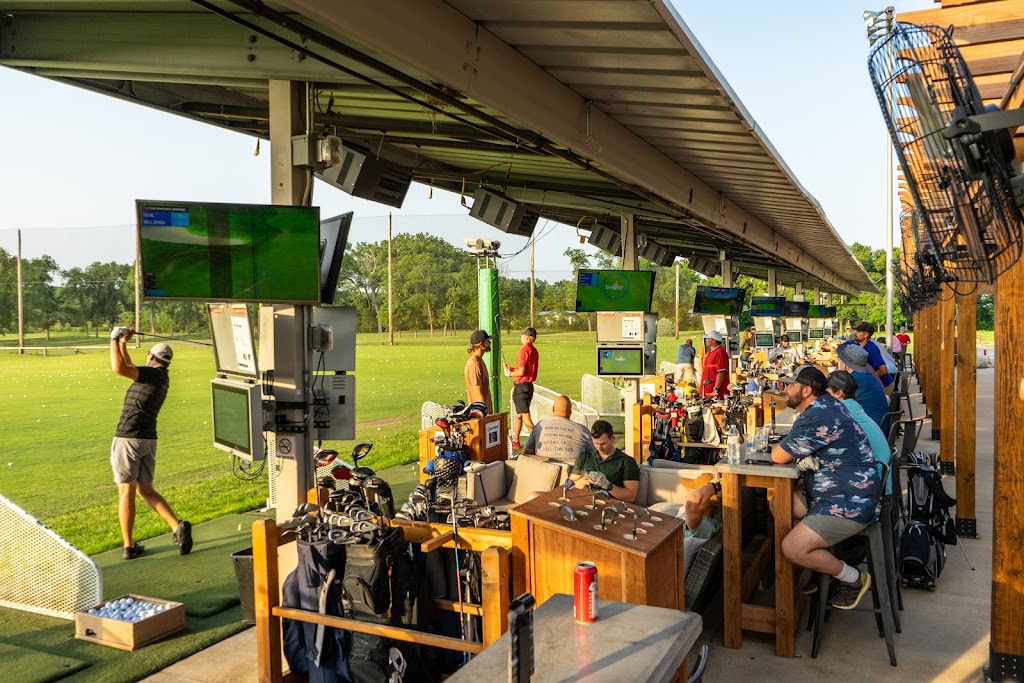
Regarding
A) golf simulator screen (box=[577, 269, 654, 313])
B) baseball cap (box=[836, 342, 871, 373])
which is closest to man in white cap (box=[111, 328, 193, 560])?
golf simulator screen (box=[577, 269, 654, 313])

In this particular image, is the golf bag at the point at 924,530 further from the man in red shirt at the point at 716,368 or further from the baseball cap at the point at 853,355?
the man in red shirt at the point at 716,368

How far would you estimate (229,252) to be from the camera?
498 cm

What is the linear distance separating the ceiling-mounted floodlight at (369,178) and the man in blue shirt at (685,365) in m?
6.28

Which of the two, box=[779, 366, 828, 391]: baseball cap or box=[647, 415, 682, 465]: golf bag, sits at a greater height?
box=[779, 366, 828, 391]: baseball cap

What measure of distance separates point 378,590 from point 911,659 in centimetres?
314

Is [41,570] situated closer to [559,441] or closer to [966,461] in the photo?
[559,441]

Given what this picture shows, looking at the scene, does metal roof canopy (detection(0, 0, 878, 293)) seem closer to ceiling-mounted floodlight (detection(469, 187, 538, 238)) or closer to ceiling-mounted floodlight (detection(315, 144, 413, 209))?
ceiling-mounted floodlight (detection(315, 144, 413, 209))

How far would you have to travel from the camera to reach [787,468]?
15.9 ft

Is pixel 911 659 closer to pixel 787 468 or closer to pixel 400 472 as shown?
pixel 787 468

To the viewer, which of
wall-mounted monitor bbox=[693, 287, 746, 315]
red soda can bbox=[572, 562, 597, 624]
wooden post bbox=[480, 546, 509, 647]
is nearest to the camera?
red soda can bbox=[572, 562, 597, 624]

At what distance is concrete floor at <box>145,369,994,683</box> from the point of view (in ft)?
14.9

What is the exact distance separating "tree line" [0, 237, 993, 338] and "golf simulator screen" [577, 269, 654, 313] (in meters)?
12.3

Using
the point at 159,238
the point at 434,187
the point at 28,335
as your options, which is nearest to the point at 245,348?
the point at 159,238

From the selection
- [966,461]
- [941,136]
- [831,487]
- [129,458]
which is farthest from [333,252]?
[966,461]
